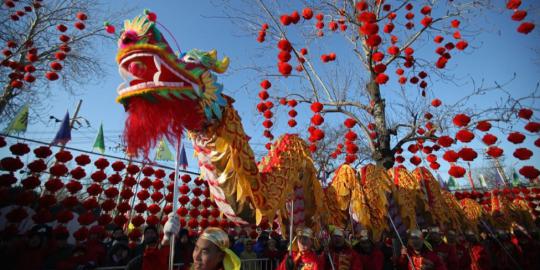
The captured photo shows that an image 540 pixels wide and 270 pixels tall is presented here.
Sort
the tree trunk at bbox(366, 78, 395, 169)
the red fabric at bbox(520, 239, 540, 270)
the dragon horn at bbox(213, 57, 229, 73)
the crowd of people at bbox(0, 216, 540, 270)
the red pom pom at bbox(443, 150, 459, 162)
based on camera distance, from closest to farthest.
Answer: the dragon horn at bbox(213, 57, 229, 73) < the crowd of people at bbox(0, 216, 540, 270) < the red fabric at bbox(520, 239, 540, 270) < the red pom pom at bbox(443, 150, 459, 162) < the tree trunk at bbox(366, 78, 395, 169)

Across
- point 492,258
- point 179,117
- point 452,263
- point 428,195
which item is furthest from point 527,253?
point 179,117

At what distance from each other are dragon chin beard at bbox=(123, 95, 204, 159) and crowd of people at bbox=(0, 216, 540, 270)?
2.24 feet

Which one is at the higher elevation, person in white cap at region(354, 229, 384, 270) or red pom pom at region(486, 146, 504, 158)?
red pom pom at region(486, 146, 504, 158)

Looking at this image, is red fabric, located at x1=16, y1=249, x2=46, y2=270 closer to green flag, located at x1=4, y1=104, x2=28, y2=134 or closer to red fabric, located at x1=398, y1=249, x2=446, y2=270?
green flag, located at x1=4, y1=104, x2=28, y2=134

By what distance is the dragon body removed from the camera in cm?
245

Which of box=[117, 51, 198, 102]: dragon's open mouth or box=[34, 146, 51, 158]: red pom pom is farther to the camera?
box=[34, 146, 51, 158]: red pom pom

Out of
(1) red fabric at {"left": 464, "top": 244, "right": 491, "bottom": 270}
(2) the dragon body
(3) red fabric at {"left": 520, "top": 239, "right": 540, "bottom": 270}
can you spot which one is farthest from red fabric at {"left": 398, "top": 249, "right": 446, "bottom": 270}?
(3) red fabric at {"left": 520, "top": 239, "right": 540, "bottom": 270}

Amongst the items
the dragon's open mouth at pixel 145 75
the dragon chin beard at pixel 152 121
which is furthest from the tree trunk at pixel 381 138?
the dragon's open mouth at pixel 145 75

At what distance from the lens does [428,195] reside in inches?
252

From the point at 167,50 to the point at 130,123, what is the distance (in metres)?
0.68

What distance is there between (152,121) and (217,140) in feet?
2.75

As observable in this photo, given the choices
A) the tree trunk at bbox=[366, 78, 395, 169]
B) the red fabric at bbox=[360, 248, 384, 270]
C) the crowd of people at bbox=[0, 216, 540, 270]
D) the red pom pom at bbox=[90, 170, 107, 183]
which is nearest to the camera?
the crowd of people at bbox=[0, 216, 540, 270]

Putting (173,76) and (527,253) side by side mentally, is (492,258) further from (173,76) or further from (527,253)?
(173,76)

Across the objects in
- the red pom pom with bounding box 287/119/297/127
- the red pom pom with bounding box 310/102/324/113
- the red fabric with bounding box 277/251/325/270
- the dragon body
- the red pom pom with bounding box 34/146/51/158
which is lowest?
the red fabric with bounding box 277/251/325/270
